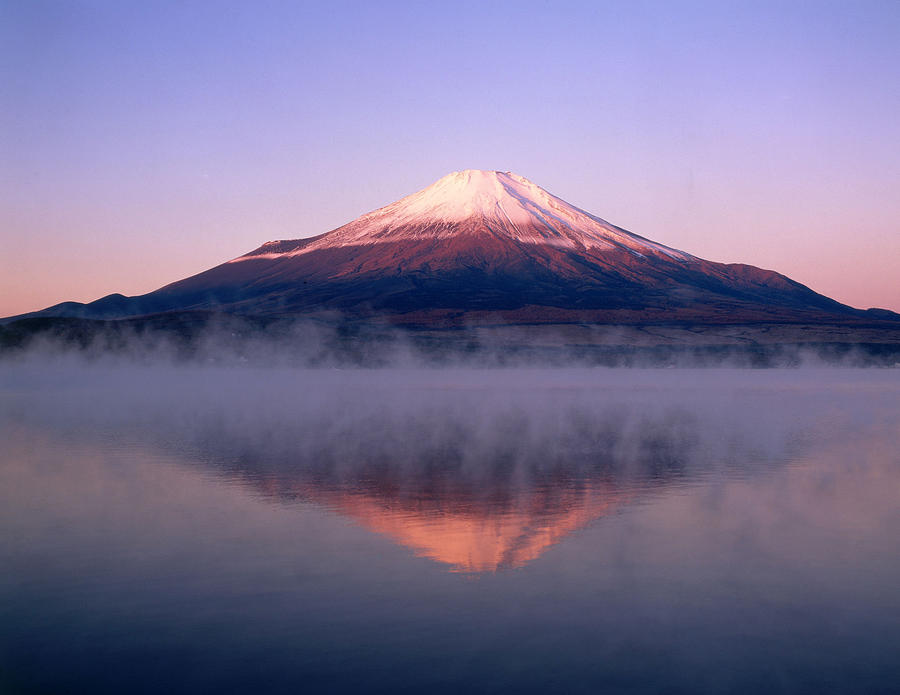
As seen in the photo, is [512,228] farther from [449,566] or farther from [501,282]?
[449,566]

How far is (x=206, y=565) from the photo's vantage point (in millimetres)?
10547

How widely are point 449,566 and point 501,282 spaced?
14993cm

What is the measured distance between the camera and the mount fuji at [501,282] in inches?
5443

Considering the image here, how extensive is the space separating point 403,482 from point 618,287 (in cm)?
14074

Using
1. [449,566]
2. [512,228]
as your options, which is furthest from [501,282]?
[449,566]

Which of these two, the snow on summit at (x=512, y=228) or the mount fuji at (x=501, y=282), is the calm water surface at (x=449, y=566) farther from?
the snow on summit at (x=512, y=228)

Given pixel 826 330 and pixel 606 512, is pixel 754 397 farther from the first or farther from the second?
pixel 826 330

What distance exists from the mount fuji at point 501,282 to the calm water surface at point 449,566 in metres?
107

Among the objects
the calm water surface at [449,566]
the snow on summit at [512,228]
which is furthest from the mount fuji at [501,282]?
the calm water surface at [449,566]

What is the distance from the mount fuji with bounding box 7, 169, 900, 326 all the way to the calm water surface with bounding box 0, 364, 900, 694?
107 metres

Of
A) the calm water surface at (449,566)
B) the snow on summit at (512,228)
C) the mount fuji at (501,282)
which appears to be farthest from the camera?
the snow on summit at (512,228)

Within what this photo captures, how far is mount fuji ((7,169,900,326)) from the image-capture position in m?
138

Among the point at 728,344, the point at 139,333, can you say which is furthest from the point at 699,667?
the point at 728,344

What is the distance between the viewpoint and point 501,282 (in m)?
160
